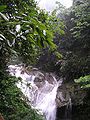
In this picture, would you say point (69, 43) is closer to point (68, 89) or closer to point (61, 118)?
point (68, 89)

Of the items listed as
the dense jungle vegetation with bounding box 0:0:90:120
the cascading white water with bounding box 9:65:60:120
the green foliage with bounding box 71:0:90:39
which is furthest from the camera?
the green foliage with bounding box 71:0:90:39

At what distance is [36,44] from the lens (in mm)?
1401

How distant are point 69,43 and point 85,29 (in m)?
3.46

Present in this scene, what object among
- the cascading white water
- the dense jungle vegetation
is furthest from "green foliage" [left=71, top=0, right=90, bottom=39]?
the cascading white water

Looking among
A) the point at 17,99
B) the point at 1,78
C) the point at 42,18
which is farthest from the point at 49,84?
the point at 42,18

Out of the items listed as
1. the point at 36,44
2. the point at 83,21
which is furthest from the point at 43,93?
the point at 36,44

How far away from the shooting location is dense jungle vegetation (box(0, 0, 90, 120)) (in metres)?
1.28

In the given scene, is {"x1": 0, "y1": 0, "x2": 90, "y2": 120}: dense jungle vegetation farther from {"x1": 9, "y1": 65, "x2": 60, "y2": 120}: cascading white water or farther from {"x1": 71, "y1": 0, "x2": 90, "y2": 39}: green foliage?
{"x1": 9, "y1": 65, "x2": 60, "y2": 120}: cascading white water

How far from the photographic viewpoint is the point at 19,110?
4.88 metres

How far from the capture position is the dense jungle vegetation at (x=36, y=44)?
128cm

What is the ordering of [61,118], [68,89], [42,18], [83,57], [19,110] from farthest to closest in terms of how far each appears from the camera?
[83,57]
[68,89]
[61,118]
[19,110]
[42,18]

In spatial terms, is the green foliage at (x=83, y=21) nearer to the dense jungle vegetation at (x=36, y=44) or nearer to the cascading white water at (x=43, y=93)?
the dense jungle vegetation at (x=36, y=44)

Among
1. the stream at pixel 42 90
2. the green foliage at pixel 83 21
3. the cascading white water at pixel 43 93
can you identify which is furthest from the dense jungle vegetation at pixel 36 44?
the cascading white water at pixel 43 93

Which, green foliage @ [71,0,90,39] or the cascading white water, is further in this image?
green foliage @ [71,0,90,39]
